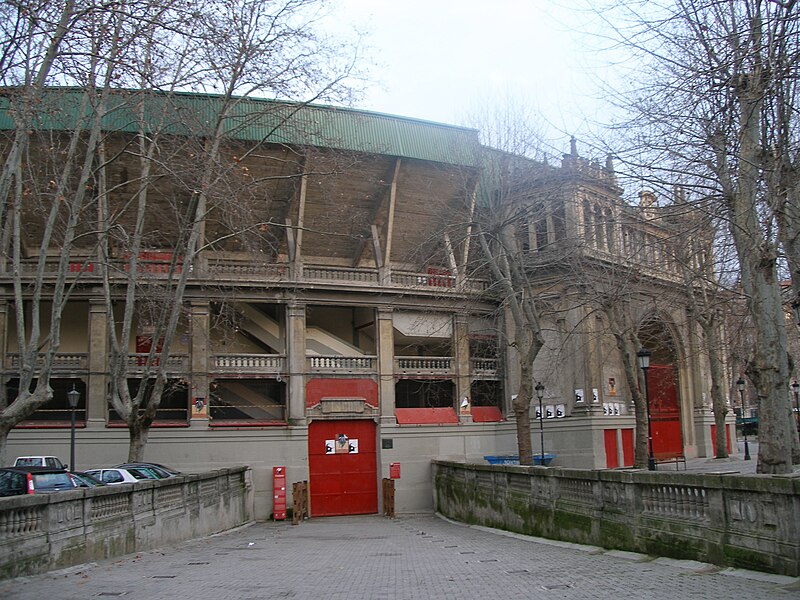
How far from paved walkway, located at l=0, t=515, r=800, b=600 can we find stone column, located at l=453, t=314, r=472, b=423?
17.7 meters

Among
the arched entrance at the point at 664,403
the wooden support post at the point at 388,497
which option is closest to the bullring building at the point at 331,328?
the wooden support post at the point at 388,497

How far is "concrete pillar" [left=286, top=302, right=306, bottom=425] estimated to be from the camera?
32.2 metres

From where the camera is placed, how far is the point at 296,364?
3250cm

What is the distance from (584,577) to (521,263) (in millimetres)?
15879

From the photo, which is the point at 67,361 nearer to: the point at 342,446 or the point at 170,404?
the point at 170,404

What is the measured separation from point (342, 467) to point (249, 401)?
201 inches

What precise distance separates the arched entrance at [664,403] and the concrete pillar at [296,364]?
17660 millimetres

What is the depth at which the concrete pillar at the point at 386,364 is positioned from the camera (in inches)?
1323

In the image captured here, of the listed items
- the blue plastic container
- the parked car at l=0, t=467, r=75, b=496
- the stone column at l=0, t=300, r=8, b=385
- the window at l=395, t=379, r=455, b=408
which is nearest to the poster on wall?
the window at l=395, t=379, r=455, b=408

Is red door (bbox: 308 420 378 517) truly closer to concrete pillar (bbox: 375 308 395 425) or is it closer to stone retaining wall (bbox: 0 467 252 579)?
concrete pillar (bbox: 375 308 395 425)

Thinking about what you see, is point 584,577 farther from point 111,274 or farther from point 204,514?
point 111,274

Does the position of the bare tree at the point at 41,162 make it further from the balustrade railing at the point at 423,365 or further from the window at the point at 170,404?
the balustrade railing at the point at 423,365

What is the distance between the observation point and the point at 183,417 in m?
33.8

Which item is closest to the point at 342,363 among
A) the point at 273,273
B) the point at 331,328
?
the point at 331,328
